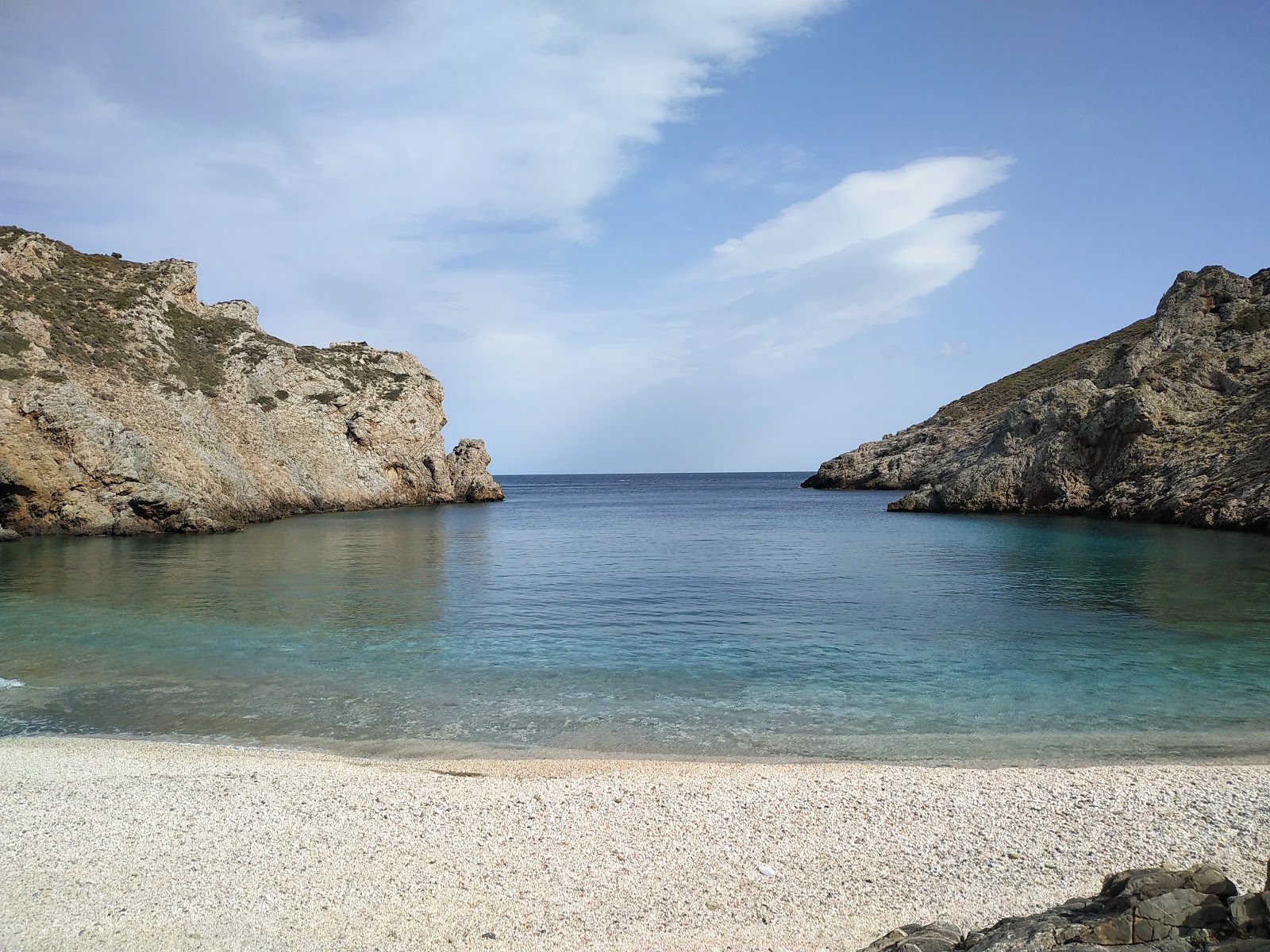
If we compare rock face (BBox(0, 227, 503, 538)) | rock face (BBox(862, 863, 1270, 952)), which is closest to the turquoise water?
rock face (BBox(862, 863, 1270, 952))

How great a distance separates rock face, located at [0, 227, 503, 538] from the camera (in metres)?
43.3

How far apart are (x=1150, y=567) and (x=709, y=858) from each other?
2830 cm

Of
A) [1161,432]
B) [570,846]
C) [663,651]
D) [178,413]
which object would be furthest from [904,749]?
[178,413]

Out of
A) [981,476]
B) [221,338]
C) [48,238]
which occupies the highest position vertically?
[48,238]

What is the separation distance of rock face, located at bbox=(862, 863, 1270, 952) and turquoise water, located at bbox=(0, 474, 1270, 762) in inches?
246

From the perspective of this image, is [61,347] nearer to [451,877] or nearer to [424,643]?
[424,643]

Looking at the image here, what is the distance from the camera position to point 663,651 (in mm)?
17047

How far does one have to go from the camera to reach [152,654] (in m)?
16.9

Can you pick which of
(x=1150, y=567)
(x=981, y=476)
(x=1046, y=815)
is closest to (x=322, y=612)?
(x=1046, y=815)

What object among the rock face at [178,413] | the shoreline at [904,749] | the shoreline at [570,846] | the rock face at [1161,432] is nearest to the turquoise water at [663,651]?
the shoreline at [904,749]

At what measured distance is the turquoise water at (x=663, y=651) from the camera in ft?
39.2

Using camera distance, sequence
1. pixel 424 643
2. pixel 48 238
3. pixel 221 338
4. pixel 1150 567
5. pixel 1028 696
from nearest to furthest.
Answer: pixel 1028 696 < pixel 424 643 < pixel 1150 567 < pixel 48 238 < pixel 221 338

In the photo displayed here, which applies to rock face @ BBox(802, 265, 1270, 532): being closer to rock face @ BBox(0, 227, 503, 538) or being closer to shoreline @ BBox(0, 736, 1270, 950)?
shoreline @ BBox(0, 736, 1270, 950)

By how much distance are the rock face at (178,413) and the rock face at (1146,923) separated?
48.9 meters
